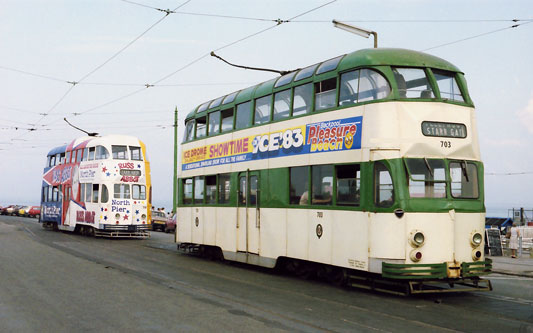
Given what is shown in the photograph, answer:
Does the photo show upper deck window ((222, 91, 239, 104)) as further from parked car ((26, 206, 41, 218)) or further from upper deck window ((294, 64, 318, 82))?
parked car ((26, 206, 41, 218))

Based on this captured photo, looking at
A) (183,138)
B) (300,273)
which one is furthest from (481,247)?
(183,138)

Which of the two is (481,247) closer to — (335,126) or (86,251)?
(335,126)

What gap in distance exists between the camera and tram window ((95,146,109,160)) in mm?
28406

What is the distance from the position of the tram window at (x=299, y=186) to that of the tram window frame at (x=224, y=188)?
3313 millimetres

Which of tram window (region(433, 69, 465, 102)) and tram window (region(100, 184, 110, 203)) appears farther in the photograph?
tram window (region(100, 184, 110, 203))

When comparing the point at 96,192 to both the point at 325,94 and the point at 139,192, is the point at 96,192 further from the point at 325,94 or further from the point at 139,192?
the point at 325,94

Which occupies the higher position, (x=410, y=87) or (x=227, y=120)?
(x=227, y=120)

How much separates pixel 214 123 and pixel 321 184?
20.1ft

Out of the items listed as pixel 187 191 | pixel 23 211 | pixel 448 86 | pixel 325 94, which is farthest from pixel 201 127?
pixel 23 211

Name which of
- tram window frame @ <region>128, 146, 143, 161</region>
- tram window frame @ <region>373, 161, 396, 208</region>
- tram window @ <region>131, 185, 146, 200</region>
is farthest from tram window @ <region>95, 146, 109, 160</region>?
tram window frame @ <region>373, 161, 396, 208</region>

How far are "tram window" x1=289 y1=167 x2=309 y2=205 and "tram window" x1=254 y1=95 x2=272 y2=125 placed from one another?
1963 millimetres

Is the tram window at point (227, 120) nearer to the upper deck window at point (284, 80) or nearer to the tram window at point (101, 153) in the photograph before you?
the upper deck window at point (284, 80)

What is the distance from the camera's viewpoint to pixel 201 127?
18.7 meters

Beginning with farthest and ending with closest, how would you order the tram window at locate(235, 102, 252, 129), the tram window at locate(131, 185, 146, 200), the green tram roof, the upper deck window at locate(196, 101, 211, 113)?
the tram window at locate(131, 185, 146, 200), the upper deck window at locate(196, 101, 211, 113), the tram window at locate(235, 102, 252, 129), the green tram roof
